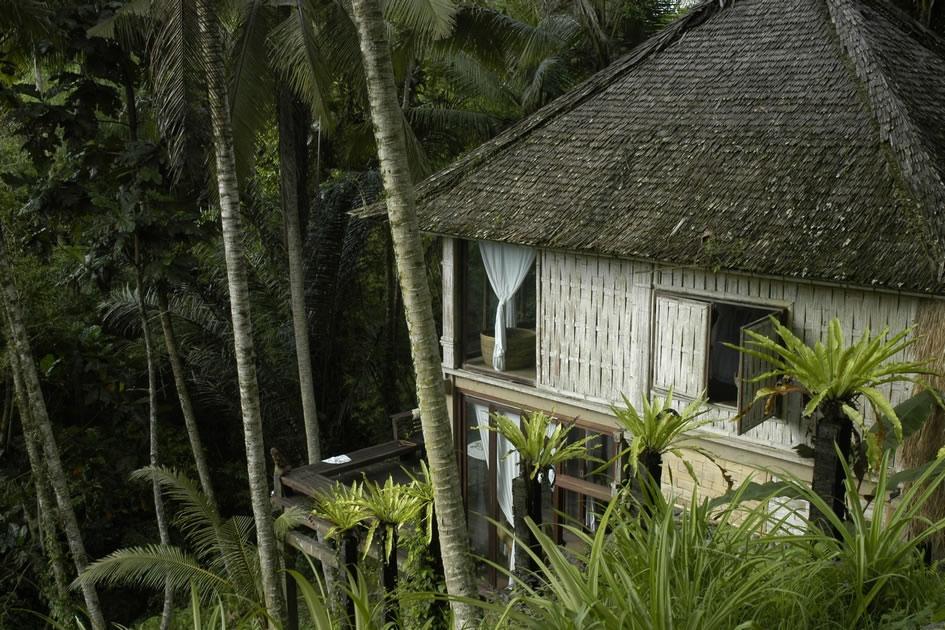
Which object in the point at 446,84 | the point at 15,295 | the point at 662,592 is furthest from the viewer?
the point at 446,84

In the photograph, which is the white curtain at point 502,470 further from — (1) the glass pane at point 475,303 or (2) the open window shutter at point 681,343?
(2) the open window shutter at point 681,343

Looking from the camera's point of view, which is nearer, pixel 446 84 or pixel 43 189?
pixel 43 189

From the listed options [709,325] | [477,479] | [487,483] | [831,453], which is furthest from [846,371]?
[477,479]

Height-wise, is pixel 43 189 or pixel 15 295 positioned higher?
pixel 43 189

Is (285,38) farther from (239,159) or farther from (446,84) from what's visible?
(446,84)

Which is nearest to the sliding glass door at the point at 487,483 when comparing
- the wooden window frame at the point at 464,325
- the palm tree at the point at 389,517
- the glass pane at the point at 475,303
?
the wooden window frame at the point at 464,325

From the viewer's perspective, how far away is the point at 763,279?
7680 mm

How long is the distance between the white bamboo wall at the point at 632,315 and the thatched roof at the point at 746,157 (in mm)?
457

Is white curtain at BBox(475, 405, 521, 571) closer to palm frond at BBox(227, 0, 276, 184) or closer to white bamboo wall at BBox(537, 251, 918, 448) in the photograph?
white bamboo wall at BBox(537, 251, 918, 448)

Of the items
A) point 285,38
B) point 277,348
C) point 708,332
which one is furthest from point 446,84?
point 708,332

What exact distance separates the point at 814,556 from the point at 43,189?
29.8ft

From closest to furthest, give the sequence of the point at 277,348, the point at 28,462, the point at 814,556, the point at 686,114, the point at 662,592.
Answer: the point at 662,592
the point at 814,556
the point at 686,114
the point at 28,462
the point at 277,348

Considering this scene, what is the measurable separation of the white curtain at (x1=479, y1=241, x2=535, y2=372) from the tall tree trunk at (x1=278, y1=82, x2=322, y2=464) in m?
3.34

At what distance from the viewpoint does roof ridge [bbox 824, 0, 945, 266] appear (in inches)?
269
